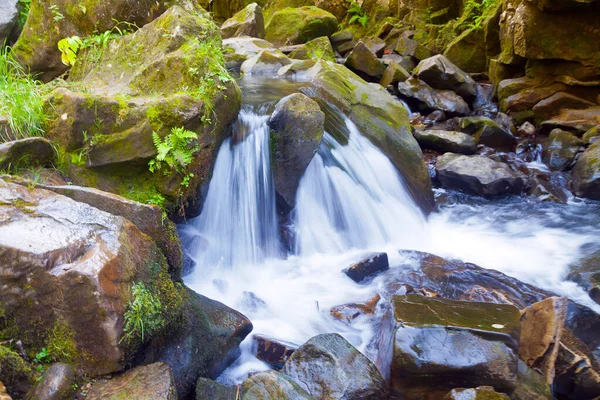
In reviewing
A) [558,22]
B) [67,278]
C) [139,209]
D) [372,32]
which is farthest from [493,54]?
[67,278]

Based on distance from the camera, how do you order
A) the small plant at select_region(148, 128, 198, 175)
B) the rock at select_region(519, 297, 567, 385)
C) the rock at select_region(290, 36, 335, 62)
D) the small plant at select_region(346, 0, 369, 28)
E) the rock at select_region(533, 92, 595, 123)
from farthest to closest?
the small plant at select_region(346, 0, 369, 28) < the rock at select_region(290, 36, 335, 62) < the rock at select_region(533, 92, 595, 123) < the small plant at select_region(148, 128, 198, 175) < the rock at select_region(519, 297, 567, 385)

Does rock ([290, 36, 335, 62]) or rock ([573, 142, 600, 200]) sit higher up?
rock ([290, 36, 335, 62])

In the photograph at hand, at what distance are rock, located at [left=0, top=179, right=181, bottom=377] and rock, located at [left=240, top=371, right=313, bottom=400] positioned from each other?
0.73 meters

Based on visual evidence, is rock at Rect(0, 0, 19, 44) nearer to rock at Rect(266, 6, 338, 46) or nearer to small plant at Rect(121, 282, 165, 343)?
small plant at Rect(121, 282, 165, 343)

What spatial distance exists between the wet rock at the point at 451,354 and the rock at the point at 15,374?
7.44 ft

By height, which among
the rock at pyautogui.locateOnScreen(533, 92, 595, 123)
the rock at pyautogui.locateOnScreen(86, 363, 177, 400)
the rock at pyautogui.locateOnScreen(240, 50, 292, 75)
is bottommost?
the rock at pyautogui.locateOnScreen(86, 363, 177, 400)

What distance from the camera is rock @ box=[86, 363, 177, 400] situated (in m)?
2.39

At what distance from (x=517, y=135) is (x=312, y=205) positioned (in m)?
5.88

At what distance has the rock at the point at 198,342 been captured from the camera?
299 centimetres

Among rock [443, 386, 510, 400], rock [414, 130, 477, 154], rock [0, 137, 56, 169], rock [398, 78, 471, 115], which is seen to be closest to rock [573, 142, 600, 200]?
rock [414, 130, 477, 154]

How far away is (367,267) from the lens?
194 inches

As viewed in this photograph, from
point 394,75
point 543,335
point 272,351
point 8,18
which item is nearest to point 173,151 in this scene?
point 272,351

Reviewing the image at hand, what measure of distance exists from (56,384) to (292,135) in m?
3.56

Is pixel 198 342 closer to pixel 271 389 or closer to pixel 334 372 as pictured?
pixel 271 389
